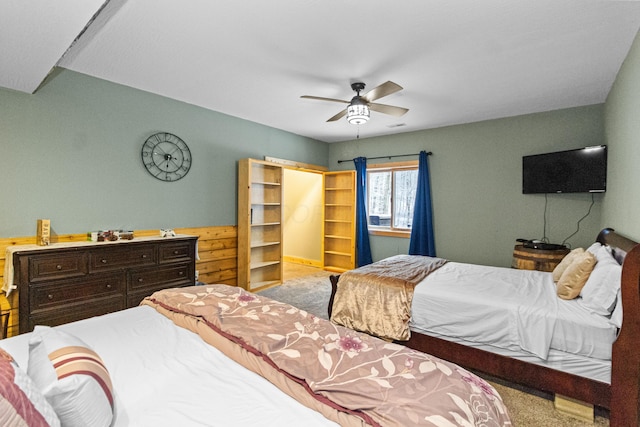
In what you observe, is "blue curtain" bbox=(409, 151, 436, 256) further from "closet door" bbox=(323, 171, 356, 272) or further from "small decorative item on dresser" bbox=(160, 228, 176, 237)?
"small decorative item on dresser" bbox=(160, 228, 176, 237)

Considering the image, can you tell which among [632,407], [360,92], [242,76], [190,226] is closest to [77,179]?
[190,226]

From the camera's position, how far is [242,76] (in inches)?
117

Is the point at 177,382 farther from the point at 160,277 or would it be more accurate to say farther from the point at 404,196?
the point at 404,196

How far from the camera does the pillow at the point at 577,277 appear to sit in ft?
7.06

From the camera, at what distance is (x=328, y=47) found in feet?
7.95

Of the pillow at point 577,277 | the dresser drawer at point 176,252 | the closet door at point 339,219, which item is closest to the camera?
the pillow at point 577,277

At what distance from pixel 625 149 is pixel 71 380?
3903 millimetres

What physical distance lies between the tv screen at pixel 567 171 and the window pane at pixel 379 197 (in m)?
2.19

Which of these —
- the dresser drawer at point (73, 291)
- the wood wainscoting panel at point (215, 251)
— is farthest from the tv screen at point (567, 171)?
the dresser drawer at point (73, 291)

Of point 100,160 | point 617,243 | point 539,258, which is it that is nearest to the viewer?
point 617,243

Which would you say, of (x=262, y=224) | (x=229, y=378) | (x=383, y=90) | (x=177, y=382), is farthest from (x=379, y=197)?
(x=177, y=382)

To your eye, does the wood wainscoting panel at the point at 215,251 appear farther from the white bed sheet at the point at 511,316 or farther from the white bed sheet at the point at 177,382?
the white bed sheet at the point at 511,316

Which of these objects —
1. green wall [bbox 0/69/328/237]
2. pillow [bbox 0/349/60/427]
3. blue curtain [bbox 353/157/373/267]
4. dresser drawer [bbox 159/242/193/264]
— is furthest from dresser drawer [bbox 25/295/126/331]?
blue curtain [bbox 353/157/373/267]

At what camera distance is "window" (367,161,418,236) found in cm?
532
